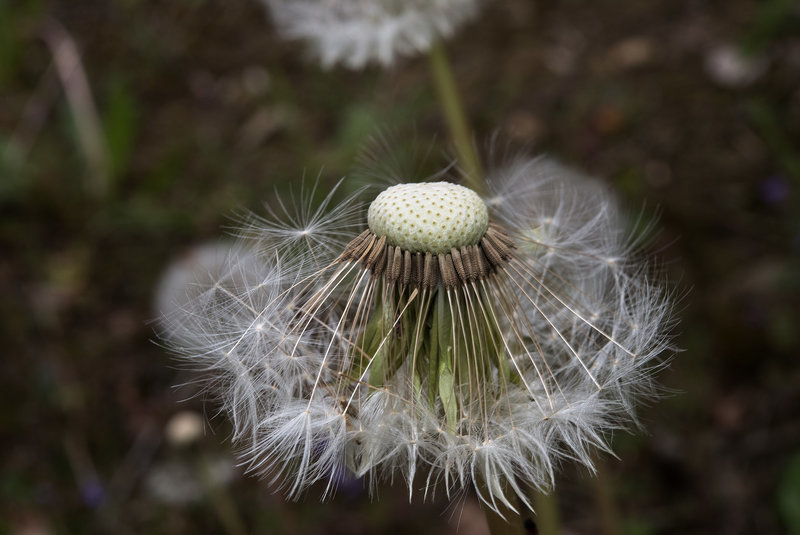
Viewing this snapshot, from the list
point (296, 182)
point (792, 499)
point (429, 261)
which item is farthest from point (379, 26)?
point (792, 499)

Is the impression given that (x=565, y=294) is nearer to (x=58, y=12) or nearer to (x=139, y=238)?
(x=139, y=238)

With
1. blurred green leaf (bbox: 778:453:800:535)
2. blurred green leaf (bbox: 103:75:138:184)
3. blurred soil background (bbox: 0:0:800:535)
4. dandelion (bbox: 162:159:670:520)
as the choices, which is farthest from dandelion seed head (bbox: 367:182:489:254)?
blurred green leaf (bbox: 103:75:138:184)

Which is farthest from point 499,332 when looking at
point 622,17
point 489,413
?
point 622,17

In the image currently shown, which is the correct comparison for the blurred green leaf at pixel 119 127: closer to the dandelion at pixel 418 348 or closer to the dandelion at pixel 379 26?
the dandelion at pixel 379 26

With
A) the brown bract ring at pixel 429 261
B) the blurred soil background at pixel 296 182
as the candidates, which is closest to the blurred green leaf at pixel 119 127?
the blurred soil background at pixel 296 182

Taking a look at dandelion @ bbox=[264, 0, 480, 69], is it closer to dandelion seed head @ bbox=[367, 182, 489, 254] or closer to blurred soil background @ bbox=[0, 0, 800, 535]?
blurred soil background @ bbox=[0, 0, 800, 535]

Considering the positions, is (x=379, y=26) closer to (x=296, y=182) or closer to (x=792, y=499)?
(x=296, y=182)
